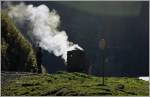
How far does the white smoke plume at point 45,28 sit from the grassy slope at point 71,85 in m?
0.26

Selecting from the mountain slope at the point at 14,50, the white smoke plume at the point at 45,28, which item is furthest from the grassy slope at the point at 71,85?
the white smoke plume at the point at 45,28

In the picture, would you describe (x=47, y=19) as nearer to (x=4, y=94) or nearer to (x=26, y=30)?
(x=26, y=30)

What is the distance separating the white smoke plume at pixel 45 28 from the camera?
38.5 feet

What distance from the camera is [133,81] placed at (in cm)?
1170

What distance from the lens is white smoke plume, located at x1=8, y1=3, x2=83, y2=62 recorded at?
38.5 feet

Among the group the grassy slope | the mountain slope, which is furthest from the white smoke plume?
the grassy slope

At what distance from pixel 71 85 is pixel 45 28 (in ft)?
2.33

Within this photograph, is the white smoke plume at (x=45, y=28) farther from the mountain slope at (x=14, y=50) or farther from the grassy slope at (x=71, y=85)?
the grassy slope at (x=71, y=85)

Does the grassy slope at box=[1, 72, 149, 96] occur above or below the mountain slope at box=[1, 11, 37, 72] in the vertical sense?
below

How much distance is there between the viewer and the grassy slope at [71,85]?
1166 cm

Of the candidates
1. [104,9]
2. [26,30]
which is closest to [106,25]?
[104,9]

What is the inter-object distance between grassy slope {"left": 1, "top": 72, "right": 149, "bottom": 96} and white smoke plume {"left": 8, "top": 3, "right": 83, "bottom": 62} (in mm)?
259

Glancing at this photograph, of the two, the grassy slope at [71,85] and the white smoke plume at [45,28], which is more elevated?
the white smoke plume at [45,28]

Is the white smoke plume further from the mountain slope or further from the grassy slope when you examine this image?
the grassy slope
